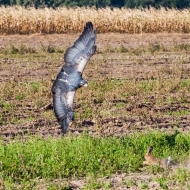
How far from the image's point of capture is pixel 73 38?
28.4m

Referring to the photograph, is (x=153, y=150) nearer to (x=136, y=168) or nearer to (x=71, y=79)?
(x=136, y=168)

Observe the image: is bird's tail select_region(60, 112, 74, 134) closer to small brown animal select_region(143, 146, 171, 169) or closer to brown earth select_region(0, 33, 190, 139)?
small brown animal select_region(143, 146, 171, 169)

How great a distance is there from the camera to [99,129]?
980cm

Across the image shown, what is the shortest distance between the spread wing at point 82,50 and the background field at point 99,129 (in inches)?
40.7

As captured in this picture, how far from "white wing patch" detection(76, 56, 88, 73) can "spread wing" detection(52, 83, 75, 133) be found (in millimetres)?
361

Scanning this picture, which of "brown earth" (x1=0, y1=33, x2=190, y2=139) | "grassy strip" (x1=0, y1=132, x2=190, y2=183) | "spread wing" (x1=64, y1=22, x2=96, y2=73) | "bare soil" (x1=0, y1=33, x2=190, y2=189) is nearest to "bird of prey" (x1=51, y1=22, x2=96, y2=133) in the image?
"spread wing" (x1=64, y1=22, x2=96, y2=73)

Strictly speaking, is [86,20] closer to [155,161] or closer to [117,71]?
[117,71]

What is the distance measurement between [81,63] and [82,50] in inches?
7.4

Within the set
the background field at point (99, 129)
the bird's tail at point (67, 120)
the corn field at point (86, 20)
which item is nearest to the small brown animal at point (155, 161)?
the background field at point (99, 129)

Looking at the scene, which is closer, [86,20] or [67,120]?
[67,120]

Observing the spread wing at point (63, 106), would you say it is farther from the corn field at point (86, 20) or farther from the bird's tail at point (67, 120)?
the corn field at point (86, 20)

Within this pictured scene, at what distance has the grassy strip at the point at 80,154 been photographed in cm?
825

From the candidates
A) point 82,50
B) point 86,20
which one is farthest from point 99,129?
point 86,20

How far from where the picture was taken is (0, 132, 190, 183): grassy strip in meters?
8.25
